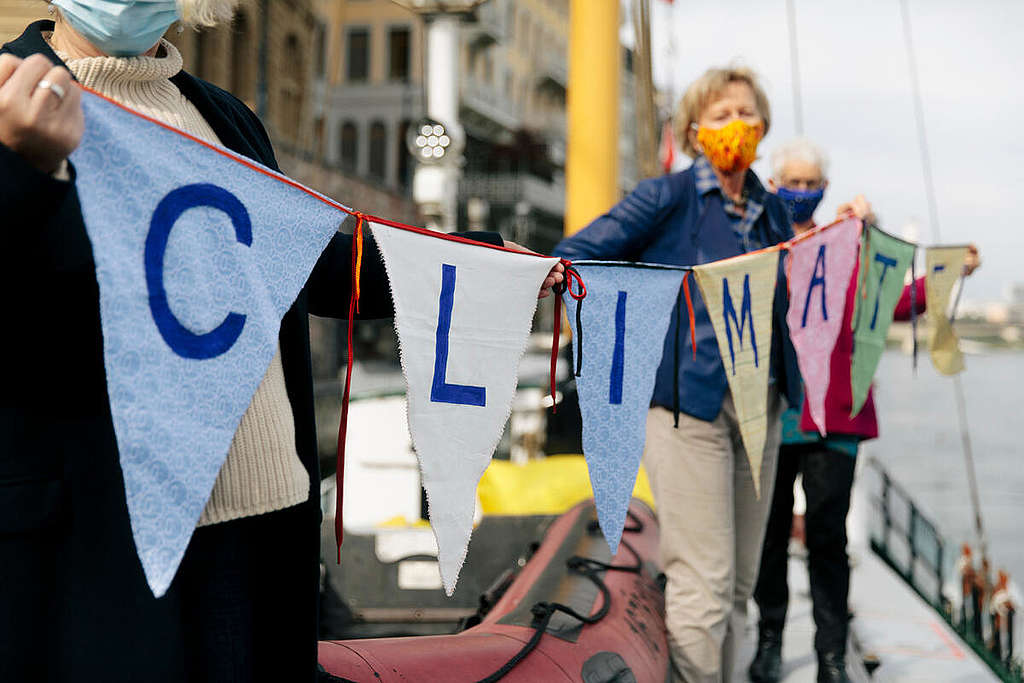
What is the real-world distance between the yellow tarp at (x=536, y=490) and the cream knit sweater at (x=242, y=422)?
10.9ft

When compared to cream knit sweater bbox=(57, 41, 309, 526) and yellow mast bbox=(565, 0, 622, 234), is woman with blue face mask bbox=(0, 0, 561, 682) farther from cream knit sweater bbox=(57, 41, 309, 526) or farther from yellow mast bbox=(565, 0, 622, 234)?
yellow mast bbox=(565, 0, 622, 234)

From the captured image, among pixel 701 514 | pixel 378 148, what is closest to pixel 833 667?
pixel 701 514

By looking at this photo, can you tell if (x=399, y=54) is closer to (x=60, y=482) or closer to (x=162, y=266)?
(x=162, y=266)

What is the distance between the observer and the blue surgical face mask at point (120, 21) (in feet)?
4.86

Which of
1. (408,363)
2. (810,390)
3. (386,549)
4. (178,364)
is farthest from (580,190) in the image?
(178,364)

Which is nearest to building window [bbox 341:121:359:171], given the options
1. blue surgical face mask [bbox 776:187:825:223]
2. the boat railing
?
the boat railing

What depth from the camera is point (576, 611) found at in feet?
10.3

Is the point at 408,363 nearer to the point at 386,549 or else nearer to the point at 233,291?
the point at 233,291

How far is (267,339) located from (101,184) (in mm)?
336

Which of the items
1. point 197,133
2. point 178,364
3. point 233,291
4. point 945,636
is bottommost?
point 945,636

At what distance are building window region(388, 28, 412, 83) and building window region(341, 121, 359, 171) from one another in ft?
8.99

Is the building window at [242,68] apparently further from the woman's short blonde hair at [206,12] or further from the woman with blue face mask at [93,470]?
the woman with blue face mask at [93,470]

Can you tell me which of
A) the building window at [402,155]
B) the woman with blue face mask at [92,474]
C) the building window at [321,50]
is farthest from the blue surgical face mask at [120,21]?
the building window at [402,155]

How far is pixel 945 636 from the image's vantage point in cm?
507
